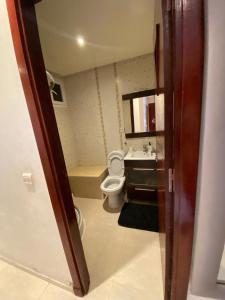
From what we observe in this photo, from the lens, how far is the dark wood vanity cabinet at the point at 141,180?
7.42ft

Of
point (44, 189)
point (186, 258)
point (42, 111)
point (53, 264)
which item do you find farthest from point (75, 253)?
point (42, 111)

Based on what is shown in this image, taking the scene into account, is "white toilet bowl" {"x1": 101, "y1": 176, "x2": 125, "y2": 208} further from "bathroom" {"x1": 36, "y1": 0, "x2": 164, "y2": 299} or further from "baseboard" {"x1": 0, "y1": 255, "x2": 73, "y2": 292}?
"baseboard" {"x1": 0, "y1": 255, "x2": 73, "y2": 292}

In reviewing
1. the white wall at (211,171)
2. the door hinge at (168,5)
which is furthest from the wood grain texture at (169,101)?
the white wall at (211,171)

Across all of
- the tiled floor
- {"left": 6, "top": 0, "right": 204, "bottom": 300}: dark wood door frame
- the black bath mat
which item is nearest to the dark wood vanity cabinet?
the black bath mat

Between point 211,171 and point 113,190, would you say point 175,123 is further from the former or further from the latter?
point 113,190

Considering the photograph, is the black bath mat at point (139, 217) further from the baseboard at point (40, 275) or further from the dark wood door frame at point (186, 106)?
the dark wood door frame at point (186, 106)

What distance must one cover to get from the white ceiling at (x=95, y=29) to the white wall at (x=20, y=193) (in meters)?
0.78

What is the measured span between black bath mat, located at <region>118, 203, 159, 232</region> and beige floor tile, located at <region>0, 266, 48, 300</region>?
3.42ft

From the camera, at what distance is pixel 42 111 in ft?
2.73

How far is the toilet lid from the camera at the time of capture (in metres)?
2.64

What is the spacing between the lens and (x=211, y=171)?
51 cm

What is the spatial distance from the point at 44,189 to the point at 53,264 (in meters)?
0.76

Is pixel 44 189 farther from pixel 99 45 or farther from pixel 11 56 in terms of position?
pixel 99 45

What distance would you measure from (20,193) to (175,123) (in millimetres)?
1146
